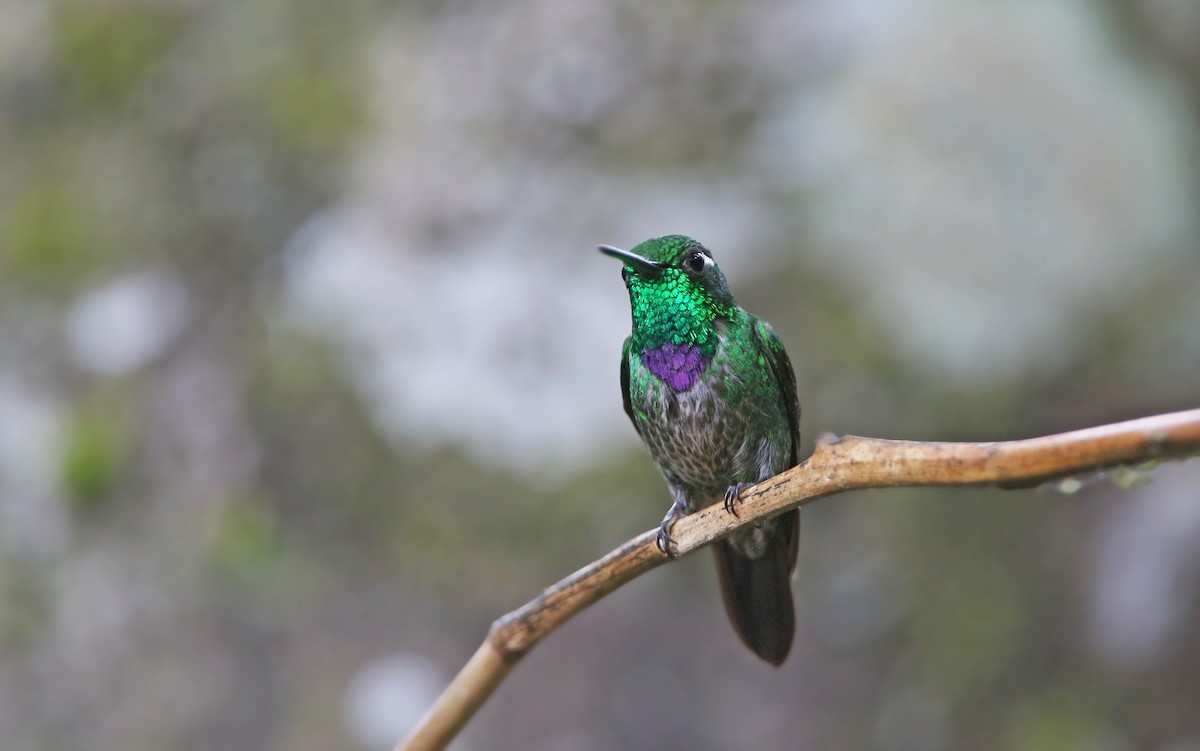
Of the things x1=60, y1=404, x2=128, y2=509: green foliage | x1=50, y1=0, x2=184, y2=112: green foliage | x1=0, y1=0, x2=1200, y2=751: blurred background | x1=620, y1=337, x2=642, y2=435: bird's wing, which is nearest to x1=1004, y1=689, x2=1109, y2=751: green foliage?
x1=0, y1=0, x2=1200, y2=751: blurred background

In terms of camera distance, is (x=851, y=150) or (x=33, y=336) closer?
(x=851, y=150)

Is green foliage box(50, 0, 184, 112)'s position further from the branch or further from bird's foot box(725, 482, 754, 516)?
the branch

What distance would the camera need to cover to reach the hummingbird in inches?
96.7

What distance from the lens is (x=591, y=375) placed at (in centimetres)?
531

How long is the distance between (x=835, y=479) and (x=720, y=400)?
96cm

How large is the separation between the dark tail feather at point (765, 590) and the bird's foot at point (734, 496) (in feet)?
0.40

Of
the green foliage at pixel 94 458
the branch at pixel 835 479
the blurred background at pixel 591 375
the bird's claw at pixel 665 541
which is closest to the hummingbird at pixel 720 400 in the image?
the bird's claw at pixel 665 541

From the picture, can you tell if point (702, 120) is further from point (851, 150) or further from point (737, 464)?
point (737, 464)

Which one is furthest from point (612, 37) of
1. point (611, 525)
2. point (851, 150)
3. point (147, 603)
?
point (147, 603)

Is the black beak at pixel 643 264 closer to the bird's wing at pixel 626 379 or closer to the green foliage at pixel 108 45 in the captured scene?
the bird's wing at pixel 626 379

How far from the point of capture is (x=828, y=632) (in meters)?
4.78

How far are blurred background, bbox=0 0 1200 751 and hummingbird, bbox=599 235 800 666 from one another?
234cm

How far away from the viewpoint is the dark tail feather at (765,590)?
2.40m

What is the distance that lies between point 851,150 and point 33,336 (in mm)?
4694
